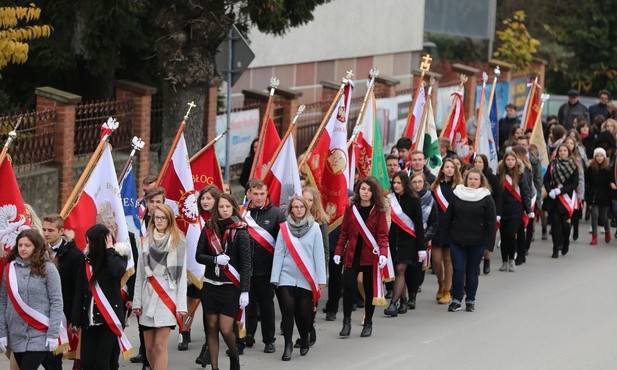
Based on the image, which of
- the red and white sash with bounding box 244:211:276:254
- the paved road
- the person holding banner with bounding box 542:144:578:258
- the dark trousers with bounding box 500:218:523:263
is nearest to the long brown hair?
the paved road

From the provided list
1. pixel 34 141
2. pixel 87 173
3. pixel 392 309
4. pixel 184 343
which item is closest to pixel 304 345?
pixel 184 343

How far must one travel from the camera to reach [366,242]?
15125 mm

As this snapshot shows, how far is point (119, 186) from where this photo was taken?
45.3ft

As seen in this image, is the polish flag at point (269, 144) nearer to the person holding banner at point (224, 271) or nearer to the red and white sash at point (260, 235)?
the red and white sash at point (260, 235)

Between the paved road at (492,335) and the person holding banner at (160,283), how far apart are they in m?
1.38

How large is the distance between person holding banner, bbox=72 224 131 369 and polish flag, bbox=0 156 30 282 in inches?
35.2

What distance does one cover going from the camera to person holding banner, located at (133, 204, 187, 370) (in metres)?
12.5

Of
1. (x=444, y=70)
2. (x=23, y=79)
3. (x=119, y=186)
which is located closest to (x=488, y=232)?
(x=119, y=186)

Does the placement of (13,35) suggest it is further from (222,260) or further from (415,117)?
(415,117)

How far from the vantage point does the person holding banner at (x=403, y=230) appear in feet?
53.2

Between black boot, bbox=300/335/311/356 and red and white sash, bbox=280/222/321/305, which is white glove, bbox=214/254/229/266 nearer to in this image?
red and white sash, bbox=280/222/321/305

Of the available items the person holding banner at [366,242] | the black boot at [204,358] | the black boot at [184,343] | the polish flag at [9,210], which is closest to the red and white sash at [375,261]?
the person holding banner at [366,242]

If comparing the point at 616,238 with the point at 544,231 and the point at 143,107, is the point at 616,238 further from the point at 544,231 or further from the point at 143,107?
the point at 143,107

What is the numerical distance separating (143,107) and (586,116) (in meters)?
9.62
